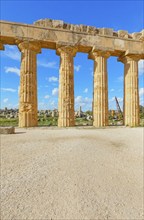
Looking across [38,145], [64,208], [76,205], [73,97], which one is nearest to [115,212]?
[76,205]

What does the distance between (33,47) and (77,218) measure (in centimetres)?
1493

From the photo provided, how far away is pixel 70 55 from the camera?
16.6 metres

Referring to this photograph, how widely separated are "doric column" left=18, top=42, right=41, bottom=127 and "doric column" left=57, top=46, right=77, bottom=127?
2.35 metres

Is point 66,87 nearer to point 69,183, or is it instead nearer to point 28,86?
point 28,86

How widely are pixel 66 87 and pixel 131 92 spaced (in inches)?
277

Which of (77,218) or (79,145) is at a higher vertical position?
(79,145)

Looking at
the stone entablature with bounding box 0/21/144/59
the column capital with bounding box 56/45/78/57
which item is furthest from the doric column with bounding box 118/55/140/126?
the column capital with bounding box 56/45/78/57

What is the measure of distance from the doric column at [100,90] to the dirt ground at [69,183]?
9.89 metres

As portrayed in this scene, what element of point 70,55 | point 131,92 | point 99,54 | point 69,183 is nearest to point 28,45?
point 70,55

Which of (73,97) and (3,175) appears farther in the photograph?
(73,97)

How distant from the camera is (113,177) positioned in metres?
5.15

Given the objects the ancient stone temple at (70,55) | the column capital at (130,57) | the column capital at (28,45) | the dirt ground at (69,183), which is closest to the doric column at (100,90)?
the ancient stone temple at (70,55)

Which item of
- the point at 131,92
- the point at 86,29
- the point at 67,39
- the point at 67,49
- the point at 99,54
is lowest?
the point at 131,92

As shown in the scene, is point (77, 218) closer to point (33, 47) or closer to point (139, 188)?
point (139, 188)
